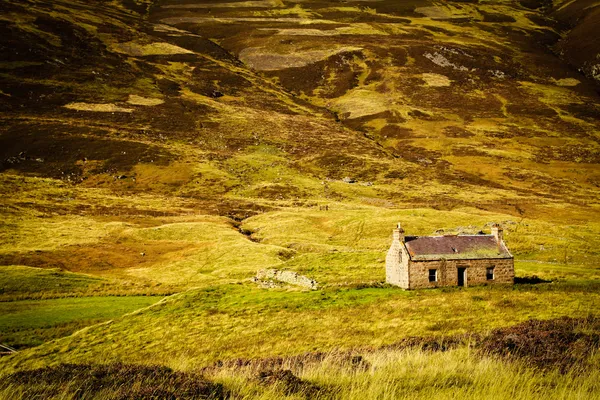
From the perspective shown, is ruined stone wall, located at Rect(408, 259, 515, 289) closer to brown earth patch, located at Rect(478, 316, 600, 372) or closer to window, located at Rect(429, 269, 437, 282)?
window, located at Rect(429, 269, 437, 282)

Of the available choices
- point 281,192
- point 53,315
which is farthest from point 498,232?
point 281,192

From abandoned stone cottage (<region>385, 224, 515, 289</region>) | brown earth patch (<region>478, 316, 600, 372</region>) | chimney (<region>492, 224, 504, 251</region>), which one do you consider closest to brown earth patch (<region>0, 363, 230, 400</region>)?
brown earth patch (<region>478, 316, 600, 372</region>)

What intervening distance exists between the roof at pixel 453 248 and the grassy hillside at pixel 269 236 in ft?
11.7

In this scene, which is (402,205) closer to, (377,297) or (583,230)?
(583,230)

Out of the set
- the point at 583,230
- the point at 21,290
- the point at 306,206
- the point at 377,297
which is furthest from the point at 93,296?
the point at 583,230

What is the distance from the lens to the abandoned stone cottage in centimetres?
4331

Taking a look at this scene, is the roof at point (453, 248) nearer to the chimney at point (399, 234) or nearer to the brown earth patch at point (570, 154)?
the chimney at point (399, 234)

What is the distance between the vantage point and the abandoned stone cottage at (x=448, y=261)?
4331 cm

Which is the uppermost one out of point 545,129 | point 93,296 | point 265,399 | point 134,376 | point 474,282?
point 545,129

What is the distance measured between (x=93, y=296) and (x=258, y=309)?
19999mm

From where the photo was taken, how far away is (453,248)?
4484 centimetres

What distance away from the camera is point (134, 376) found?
401 inches

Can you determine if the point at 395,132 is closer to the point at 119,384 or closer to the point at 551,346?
the point at 551,346

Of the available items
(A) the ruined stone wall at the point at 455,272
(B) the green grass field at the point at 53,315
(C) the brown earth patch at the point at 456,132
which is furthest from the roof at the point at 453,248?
(C) the brown earth patch at the point at 456,132
